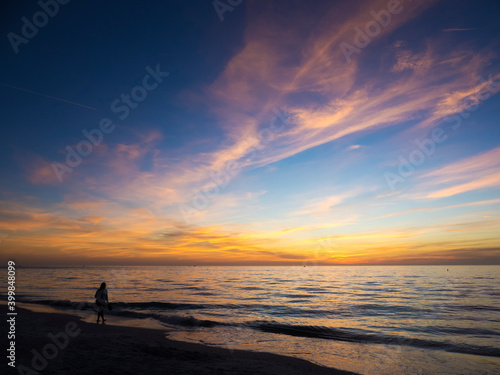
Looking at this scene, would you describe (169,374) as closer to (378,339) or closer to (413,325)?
(378,339)

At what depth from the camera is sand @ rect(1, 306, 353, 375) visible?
9.46m

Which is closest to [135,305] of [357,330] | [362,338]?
[357,330]

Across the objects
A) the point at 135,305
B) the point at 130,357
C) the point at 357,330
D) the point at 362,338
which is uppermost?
the point at 130,357

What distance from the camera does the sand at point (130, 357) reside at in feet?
31.0

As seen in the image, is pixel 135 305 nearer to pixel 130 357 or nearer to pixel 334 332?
pixel 334 332

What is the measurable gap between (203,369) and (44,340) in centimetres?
920

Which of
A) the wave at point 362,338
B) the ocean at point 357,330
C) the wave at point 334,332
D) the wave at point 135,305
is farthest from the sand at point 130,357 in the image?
the wave at point 135,305

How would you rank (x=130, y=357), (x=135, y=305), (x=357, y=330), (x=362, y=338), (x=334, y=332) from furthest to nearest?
(x=135, y=305), (x=357, y=330), (x=334, y=332), (x=362, y=338), (x=130, y=357)

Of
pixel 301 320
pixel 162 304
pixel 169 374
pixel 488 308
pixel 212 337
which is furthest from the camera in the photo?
pixel 162 304

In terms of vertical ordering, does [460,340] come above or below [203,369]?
below

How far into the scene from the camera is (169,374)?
30.2ft

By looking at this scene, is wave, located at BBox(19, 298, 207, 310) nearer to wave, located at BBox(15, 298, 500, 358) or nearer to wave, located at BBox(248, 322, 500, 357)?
wave, located at BBox(15, 298, 500, 358)

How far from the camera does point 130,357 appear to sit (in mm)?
11008

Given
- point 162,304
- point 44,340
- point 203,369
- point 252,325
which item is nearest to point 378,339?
point 252,325
